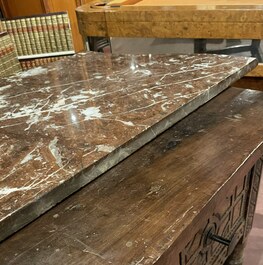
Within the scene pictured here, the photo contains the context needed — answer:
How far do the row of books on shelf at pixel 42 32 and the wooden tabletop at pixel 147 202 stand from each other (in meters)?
1.08

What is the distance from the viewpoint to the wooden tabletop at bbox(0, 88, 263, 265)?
0.58 meters

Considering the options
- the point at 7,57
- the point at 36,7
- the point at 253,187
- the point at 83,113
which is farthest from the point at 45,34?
the point at 36,7

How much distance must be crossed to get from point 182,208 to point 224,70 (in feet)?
1.66

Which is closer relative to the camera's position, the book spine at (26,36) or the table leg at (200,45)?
the table leg at (200,45)

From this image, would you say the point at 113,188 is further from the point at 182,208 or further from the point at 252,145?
the point at 252,145

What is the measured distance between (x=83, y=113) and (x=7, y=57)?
100 centimetres

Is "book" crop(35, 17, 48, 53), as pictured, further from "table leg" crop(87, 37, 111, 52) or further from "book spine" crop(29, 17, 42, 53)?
"table leg" crop(87, 37, 111, 52)

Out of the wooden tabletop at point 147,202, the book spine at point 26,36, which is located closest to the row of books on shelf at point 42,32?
the book spine at point 26,36

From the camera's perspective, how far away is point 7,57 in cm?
167

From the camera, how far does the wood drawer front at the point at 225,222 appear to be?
764 mm

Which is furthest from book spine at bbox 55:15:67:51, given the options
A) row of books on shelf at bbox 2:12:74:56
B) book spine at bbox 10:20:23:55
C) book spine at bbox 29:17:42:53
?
book spine at bbox 10:20:23:55

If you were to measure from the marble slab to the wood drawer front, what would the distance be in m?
0.23

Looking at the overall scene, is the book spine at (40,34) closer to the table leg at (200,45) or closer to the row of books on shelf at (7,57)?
the row of books on shelf at (7,57)

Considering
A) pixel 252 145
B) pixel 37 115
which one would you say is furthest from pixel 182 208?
pixel 37 115
